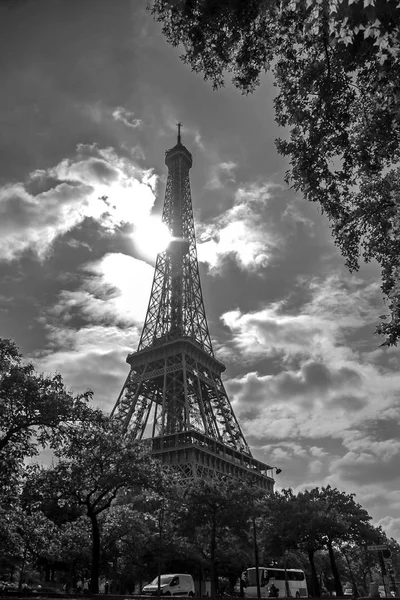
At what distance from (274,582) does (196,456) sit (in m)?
23.9

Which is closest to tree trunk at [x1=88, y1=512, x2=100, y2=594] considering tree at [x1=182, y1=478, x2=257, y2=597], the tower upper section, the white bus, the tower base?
tree at [x1=182, y1=478, x2=257, y2=597]

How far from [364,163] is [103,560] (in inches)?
1654

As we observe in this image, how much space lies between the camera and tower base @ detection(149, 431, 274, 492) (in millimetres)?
68812

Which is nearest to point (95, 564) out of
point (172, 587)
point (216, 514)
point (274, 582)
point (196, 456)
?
point (172, 587)

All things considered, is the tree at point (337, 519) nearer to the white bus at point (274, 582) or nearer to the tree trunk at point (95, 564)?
the white bus at point (274, 582)

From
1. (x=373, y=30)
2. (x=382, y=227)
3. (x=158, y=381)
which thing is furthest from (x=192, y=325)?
(x=373, y=30)

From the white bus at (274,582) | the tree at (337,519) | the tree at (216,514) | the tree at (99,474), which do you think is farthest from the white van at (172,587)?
the tree at (337,519)

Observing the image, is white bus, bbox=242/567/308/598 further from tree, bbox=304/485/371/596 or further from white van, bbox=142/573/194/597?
white van, bbox=142/573/194/597

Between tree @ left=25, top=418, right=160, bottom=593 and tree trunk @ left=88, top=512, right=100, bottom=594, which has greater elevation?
tree @ left=25, top=418, right=160, bottom=593

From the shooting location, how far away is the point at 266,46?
39.3ft

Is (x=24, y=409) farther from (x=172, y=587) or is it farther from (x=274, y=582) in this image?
(x=274, y=582)

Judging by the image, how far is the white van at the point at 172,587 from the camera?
35.4 meters

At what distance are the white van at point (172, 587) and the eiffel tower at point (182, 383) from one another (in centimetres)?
2760

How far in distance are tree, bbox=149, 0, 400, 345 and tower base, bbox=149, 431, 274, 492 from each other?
56.7 m
